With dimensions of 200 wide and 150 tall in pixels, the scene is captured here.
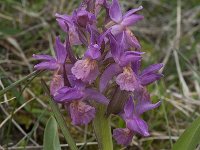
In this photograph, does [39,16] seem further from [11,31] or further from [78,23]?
[78,23]

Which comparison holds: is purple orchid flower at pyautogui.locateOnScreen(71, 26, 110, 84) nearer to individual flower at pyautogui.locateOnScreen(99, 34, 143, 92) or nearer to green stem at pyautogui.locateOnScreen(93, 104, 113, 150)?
individual flower at pyautogui.locateOnScreen(99, 34, 143, 92)

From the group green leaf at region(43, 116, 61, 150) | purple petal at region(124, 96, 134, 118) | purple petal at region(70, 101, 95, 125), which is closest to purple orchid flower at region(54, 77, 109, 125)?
purple petal at region(70, 101, 95, 125)

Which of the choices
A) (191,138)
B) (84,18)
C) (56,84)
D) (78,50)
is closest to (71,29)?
(84,18)

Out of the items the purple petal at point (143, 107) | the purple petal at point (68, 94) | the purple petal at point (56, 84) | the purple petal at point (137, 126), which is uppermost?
the purple petal at point (56, 84)

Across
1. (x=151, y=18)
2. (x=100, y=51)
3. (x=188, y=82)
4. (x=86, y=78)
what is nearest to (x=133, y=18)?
(x=100, y=51)

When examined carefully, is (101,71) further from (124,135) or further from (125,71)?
(124,135)

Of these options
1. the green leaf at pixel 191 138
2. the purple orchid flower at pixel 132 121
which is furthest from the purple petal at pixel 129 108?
the green leaf at pixel 191 138

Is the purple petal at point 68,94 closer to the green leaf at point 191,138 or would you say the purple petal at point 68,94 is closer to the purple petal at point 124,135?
the purple petal at point 124,135
